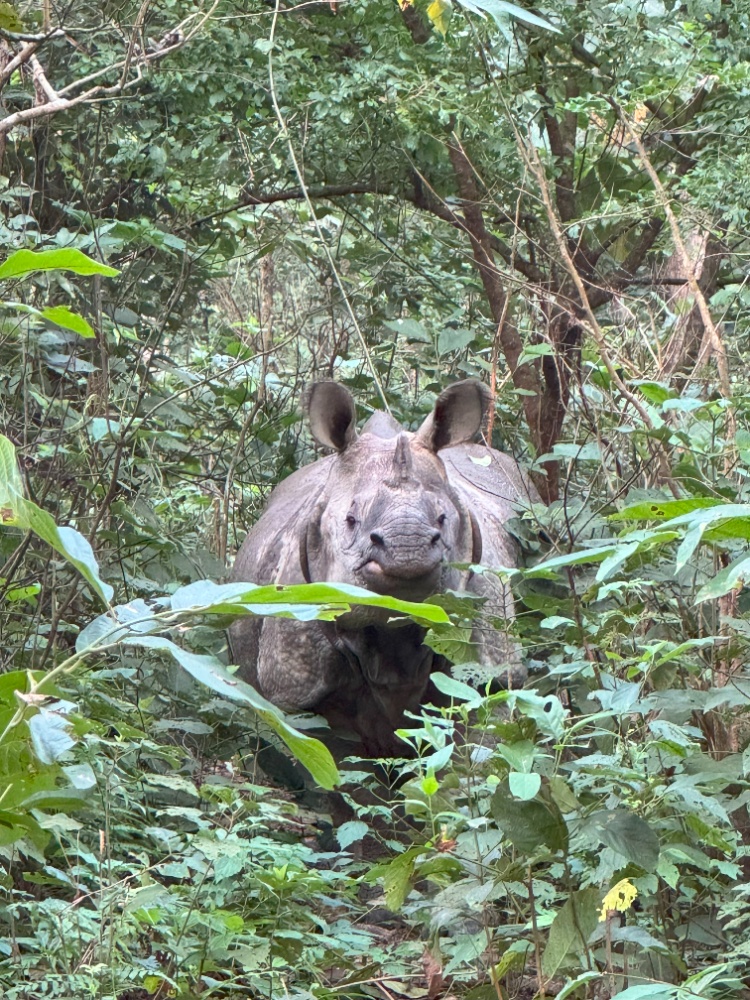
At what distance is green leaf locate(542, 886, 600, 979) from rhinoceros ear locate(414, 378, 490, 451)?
2.68 meters

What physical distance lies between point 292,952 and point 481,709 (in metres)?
0.92

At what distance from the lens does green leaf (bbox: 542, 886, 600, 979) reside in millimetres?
3385

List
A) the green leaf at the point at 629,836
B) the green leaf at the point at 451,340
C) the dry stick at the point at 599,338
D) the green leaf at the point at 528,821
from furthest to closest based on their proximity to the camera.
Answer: the green leaf at the point at 451,340 < the dry stick at the point at 599,338 < the green leaf at the point at 528,821 < the green leaf at the point at 629,836

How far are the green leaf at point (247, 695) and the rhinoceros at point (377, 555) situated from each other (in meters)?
3.07

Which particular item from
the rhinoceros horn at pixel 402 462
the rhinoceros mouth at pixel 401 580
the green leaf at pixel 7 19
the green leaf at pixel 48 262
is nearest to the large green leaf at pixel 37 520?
the green leaf at pixel 48 262

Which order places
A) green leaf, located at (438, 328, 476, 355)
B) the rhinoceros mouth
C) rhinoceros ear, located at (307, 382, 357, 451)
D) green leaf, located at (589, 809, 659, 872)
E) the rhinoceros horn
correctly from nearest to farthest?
green leaf, located at (589, 809, 659, 872) < the rhinoceros mouth < the rhinoceros horn < rhinoceros ear, located at (307, 382, 357, 451) < green leaf, located at (438, 328, 476, 355)

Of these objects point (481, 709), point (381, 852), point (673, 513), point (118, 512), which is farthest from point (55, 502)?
point (673, 513)

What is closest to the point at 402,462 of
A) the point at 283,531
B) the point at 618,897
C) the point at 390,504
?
the point at 390,504

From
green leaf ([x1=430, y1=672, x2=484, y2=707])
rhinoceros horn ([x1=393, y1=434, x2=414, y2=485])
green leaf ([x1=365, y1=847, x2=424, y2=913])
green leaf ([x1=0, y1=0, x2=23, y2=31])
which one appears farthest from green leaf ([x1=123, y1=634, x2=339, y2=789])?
rhinoceros horn ([x1=393, y1=434, x2=414, y2=485])

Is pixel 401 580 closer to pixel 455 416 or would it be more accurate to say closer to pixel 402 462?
pixel 402 462

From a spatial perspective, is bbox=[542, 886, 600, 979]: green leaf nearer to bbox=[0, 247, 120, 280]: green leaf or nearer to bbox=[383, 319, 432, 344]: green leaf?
bbox=[0, 247, 120, 280]: green leaf

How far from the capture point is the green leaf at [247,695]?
78.0 inches

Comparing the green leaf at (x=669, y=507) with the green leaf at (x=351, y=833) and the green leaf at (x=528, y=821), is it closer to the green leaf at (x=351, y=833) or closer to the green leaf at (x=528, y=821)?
the green leaf at (x=528, y=821)

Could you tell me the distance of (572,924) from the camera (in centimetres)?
339
